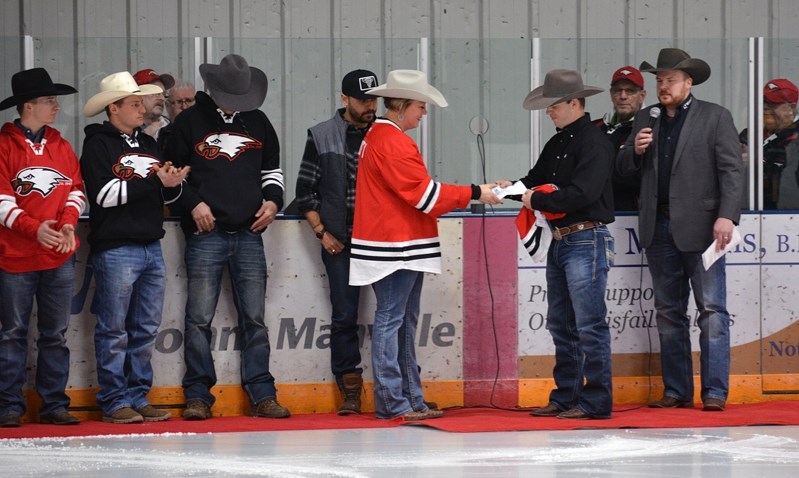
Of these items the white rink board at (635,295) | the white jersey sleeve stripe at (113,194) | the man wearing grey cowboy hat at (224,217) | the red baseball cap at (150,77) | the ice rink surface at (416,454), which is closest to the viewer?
the ice rink surface at (416,454)

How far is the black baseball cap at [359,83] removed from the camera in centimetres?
690

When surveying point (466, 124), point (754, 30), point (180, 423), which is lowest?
point (180, 423)

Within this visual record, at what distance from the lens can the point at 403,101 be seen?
6680mm

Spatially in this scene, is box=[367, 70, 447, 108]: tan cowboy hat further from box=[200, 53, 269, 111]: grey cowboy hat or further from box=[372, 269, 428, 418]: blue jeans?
box=[372, 269, 428, 418]: blue jeans

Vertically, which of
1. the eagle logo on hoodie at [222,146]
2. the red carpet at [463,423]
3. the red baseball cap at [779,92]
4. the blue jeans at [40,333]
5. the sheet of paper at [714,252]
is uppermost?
A: the red baseball cap at [779,92]

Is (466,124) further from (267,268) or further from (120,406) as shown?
(120,406)

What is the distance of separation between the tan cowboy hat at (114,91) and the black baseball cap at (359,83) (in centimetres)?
104

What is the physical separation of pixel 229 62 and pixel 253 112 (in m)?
0.32

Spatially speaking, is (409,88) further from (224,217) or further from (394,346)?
(394,346)

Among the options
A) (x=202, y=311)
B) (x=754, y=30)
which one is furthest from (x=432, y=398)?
(x=754, y=30)

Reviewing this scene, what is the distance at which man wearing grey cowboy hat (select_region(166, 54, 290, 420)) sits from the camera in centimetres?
680

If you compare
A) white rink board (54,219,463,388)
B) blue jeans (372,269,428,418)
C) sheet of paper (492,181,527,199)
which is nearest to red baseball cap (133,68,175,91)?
white rink board (54,219,463,388)

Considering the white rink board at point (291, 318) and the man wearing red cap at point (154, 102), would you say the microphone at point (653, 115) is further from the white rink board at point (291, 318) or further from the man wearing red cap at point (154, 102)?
the man wearing red cap at point (154, 102)

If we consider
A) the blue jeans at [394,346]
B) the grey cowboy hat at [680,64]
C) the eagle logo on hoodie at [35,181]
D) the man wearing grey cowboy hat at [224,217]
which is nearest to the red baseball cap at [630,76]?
the grey cowboy hat at [680,64]
